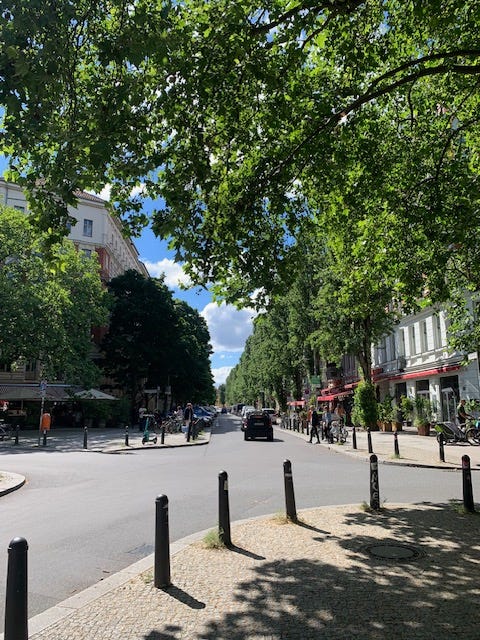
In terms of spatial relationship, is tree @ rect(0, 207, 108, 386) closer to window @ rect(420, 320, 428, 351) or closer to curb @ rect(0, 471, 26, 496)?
curb @ rect(0, 471, 26, 496)


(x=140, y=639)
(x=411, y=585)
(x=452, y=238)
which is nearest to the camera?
(x=140, y=639)

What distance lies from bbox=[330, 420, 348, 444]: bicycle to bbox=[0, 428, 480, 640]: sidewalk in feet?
59.8

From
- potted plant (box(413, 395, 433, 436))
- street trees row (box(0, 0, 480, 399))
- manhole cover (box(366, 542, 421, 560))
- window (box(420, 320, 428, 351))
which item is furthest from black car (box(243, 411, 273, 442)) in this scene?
manhole cover (box(366, 542, 421, 560))

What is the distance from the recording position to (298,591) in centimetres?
488

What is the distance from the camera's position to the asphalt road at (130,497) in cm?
633

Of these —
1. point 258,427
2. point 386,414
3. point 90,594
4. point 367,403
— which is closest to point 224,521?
point 90,594

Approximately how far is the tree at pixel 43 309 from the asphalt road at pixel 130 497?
52.3ft

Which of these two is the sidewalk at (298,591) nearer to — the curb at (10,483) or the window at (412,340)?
the curb at (10,483)

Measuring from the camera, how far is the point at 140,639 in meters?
3.97

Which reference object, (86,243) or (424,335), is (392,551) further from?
(86,243)

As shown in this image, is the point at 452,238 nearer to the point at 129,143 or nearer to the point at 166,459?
the point at 129,143

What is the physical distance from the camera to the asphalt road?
6.33 meters

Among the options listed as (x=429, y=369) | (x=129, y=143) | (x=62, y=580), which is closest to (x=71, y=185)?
(x=129, y=143)

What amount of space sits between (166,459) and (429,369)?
66.9 feet
